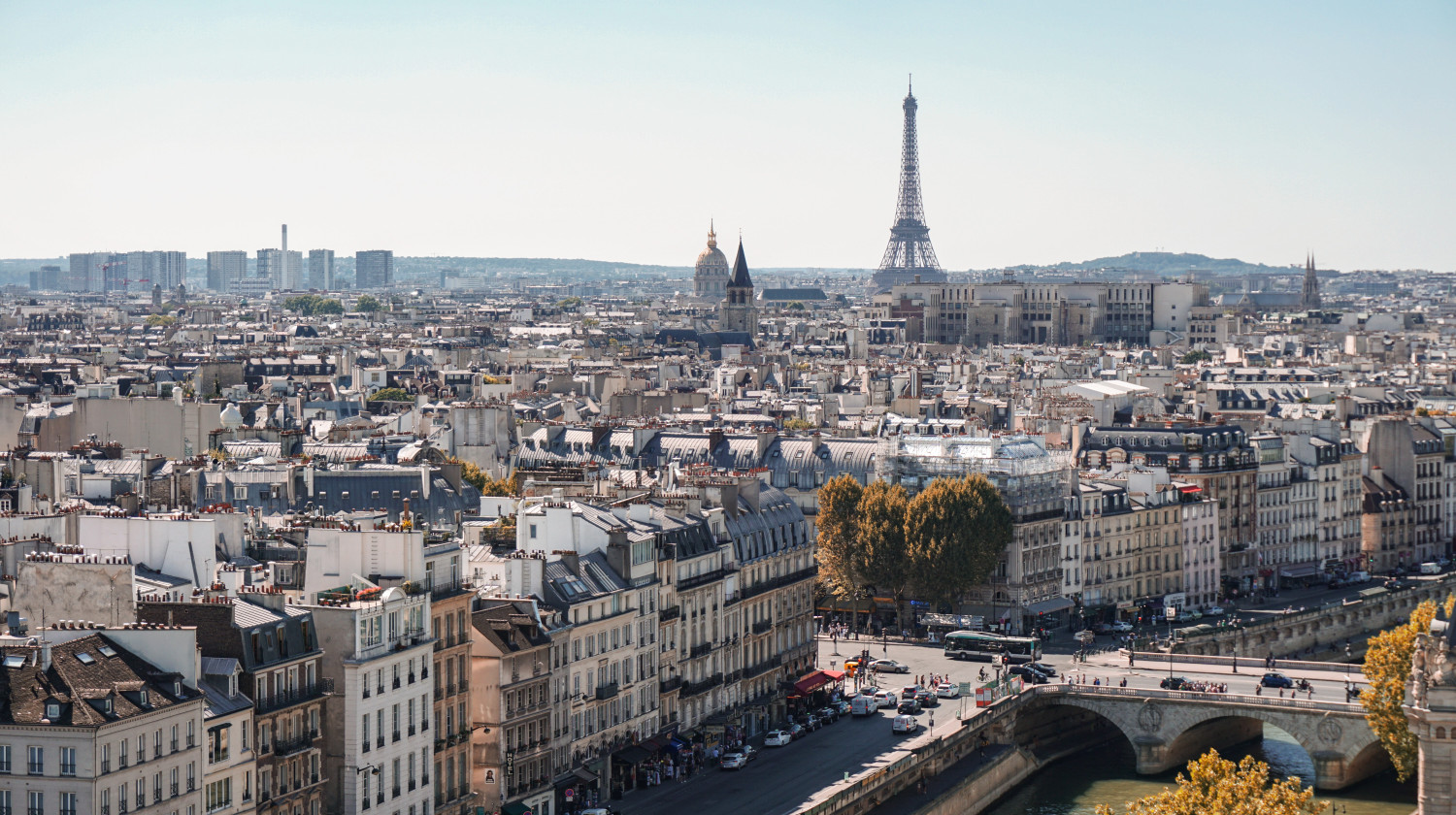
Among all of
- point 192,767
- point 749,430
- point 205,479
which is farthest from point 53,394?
point 192,767

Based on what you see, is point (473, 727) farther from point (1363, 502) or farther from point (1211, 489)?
point (1363, 502)

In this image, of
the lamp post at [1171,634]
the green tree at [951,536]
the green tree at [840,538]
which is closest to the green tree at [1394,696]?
the lamp post at [1171,634]

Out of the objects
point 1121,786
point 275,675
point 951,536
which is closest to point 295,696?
point 275,675

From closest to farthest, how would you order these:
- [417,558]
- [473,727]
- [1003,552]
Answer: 1. [417,558]
2. [473,727]
3. [1003,552]

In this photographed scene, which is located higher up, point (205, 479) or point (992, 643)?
point (205, 479)

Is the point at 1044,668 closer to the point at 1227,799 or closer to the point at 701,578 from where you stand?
the point at 701,578

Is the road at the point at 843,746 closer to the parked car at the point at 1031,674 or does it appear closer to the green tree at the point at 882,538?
the parked car at the point at 1031,674
